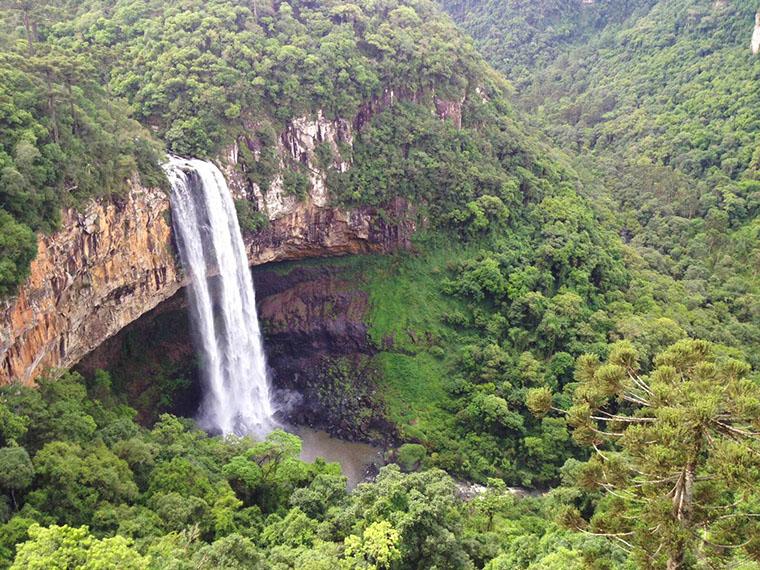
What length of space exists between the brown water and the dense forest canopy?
1.44 meters

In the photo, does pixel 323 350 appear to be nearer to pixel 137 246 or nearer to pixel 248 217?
pixel 248 217

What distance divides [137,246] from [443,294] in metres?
16.5

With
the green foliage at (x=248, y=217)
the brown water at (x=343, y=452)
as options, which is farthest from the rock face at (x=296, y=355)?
the green foliage at (x=248, y=217)

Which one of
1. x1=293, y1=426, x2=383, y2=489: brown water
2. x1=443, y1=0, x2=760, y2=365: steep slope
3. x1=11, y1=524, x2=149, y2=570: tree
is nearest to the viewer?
x1=11, y1=524, x2=149, y2=570: tree

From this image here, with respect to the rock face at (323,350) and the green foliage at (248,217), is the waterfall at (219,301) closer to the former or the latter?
the green foliage at (248,217)

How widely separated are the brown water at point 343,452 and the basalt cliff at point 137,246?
9438 mm

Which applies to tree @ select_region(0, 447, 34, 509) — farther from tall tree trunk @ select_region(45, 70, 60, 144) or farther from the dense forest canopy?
tall tree trunk @ select_region(45, 70, 60, 144)

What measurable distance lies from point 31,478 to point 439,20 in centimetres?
3779

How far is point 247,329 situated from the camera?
2906 cm

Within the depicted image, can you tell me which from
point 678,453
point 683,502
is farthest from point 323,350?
point 678,453

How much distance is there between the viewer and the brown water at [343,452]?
2709 centimetres

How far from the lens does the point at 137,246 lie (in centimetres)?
2303

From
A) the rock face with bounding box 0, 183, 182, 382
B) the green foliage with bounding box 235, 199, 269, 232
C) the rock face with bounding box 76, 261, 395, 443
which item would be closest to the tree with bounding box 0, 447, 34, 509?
the rock face with bounding box 0, 183, 182, 382

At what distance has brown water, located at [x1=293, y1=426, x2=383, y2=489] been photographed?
2709cm
